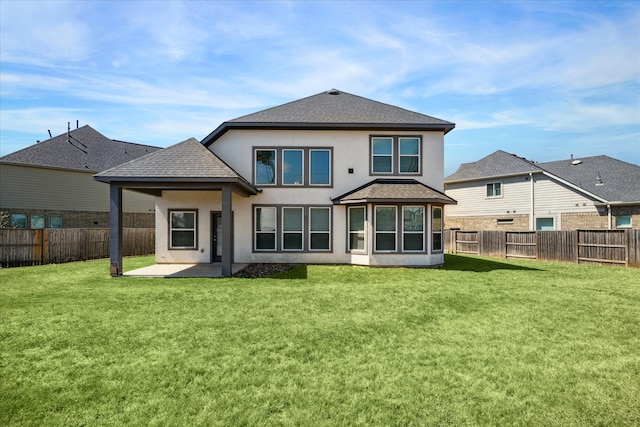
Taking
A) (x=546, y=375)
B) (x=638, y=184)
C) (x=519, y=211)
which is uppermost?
(x=638, y=184)

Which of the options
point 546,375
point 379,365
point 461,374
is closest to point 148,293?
point 379,365

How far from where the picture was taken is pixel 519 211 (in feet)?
78.5

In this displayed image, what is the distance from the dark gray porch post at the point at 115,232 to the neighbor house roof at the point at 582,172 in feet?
74.7

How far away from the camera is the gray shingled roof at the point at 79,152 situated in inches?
914

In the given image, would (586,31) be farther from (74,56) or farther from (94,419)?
(74,56)

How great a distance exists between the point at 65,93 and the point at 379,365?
20.0m

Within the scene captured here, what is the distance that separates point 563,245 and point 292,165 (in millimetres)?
13291

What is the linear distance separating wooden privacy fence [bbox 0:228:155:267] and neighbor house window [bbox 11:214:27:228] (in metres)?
8.49

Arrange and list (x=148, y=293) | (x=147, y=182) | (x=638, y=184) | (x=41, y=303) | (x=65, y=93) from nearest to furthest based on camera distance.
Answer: (x=41, y=303)
(x=148, y=293)
(x=147, y=182)
(x=65, y=93)
(x=638, y=184)

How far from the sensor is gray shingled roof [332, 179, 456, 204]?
Answer: 1391 cm

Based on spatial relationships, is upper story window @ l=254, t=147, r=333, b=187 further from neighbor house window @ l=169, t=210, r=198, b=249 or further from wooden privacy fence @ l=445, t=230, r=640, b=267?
wooden privacy fence @ l=445, t=230, r=640, b=267

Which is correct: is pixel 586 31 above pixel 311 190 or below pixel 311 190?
above

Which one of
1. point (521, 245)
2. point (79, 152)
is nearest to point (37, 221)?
point (79, 152)

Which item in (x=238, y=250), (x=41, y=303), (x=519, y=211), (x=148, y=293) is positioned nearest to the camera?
(x=41, y=303)
